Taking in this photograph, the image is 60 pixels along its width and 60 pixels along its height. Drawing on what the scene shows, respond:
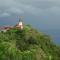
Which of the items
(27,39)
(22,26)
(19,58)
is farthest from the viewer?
(22,26)

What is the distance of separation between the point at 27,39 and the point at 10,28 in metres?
1.72

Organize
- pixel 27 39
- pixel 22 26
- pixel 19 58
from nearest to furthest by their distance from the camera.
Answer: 1. pixel 19 58
2. pixel 27 39
3. pixel 22 26

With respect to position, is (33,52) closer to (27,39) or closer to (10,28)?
(27,39)

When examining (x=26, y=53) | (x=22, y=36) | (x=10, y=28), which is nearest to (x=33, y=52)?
(x=26, y=53)

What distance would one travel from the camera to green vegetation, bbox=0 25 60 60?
15.9 metres

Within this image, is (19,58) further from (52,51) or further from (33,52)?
(52,51)

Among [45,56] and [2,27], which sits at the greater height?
[2,27]

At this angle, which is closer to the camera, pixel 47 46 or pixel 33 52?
pixel 33 52

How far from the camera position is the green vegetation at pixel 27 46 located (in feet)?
52.3

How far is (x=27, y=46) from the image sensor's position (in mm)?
16672

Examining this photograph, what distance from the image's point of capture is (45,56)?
16.7 meters

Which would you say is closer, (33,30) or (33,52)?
(33,52)

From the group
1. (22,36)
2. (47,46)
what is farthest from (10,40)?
(47,46)

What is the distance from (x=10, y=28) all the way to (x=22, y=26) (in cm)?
67
